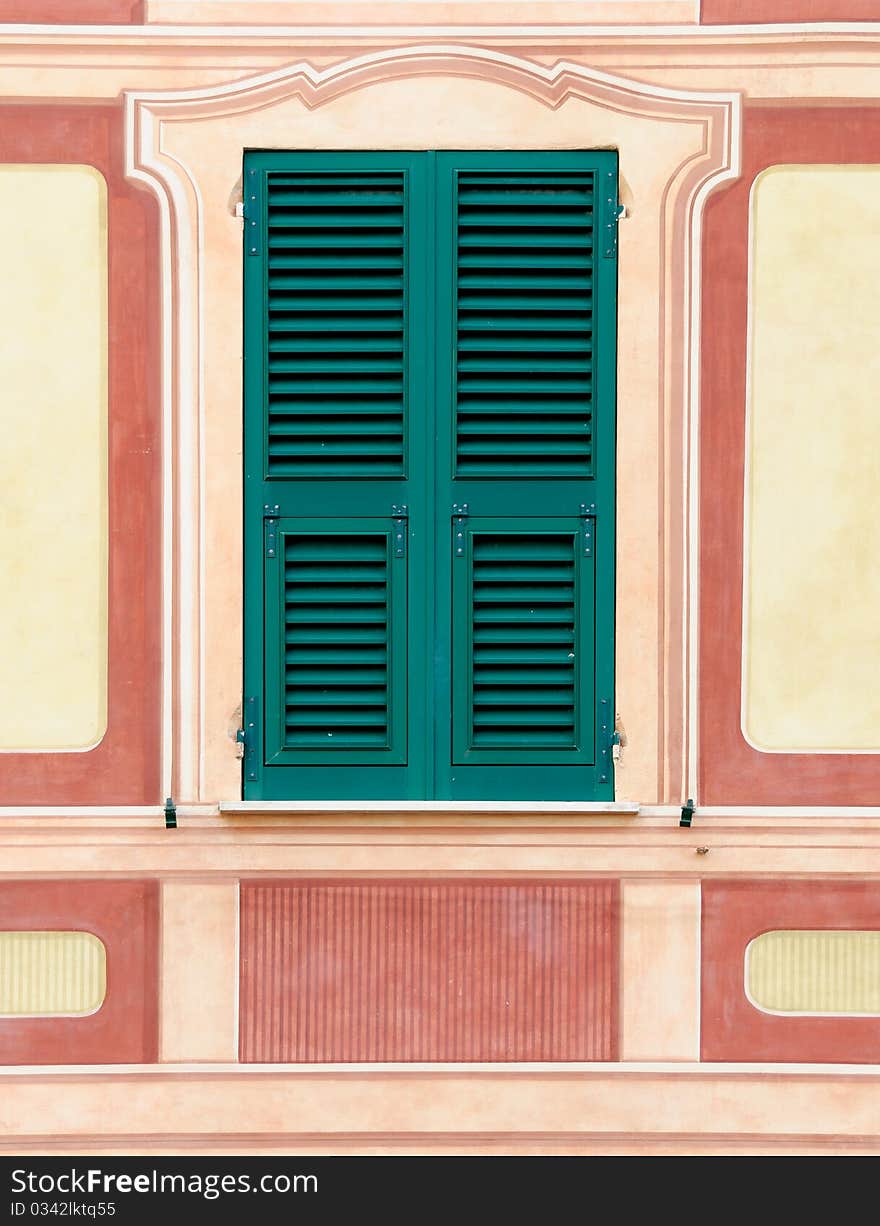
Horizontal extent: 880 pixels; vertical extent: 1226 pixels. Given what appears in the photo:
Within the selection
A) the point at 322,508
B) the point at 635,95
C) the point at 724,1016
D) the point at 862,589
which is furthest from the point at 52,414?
the point at 724,1016

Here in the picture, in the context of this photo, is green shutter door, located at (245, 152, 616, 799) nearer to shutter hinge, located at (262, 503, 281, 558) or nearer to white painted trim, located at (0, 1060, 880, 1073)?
shutter hinge, located at (262, 503, 281, 558)

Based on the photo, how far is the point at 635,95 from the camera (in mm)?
3799

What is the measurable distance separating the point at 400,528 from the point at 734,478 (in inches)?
45.8

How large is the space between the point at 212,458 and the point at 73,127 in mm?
1215

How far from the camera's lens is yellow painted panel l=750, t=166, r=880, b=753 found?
3.80 m

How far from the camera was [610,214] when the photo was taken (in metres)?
3.82

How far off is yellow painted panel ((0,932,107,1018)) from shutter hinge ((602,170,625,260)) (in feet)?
9.75

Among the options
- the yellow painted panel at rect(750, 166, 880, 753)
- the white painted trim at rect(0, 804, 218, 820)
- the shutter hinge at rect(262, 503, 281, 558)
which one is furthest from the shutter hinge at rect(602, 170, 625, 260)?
the white painted trim at rect(0, 804, 218, 820)

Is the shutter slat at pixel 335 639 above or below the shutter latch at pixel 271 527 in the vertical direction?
below

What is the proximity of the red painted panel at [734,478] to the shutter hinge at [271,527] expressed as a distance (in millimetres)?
1473

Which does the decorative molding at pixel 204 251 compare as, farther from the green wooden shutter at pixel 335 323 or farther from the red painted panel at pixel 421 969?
the red painted panel at pixel 421 969

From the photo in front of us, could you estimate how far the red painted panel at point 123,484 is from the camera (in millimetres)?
3797

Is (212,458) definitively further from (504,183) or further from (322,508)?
(504,183)

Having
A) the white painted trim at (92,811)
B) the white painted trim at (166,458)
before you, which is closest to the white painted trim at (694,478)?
the white painted trim at (92,811)
